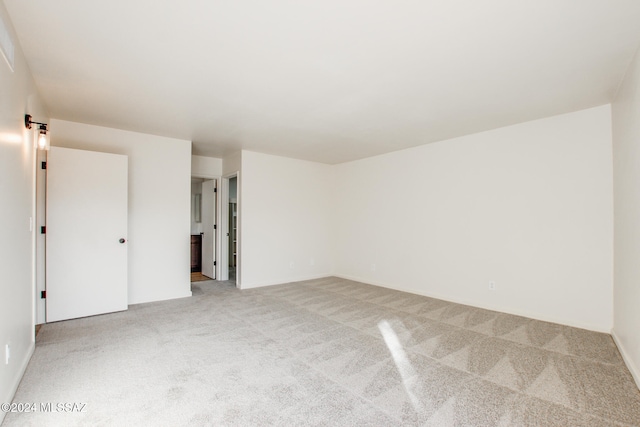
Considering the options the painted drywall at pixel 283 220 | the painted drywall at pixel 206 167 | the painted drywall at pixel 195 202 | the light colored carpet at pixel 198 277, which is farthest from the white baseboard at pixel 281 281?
the painted drywall at pixel 195 202

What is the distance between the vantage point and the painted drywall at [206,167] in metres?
5.99

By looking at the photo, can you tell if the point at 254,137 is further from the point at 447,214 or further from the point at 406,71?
the point at 447,214

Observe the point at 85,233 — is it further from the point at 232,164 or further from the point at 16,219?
the point at 232,164

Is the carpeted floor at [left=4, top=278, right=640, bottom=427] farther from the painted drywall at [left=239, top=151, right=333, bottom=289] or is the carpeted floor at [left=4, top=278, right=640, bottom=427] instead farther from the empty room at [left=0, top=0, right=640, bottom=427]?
the painted drywall at [left=239, top=151, right=333, bottom=289]

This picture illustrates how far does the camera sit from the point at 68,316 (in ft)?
12.3

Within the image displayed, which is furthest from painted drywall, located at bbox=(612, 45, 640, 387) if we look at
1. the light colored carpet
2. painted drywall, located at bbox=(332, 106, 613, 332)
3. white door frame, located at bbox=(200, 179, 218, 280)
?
the light colored carpet

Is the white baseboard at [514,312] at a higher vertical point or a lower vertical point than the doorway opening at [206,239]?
lower

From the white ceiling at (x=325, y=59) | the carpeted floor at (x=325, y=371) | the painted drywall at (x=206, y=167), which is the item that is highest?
the white ceiling at (x=325, y=59)

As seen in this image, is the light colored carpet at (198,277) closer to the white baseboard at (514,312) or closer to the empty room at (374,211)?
the empty room at (374,211)

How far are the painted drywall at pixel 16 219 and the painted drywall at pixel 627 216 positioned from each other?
177 inches

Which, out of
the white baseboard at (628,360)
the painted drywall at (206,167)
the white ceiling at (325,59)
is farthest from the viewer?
the painted drywall at (206,167)

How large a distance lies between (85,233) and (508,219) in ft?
18.5

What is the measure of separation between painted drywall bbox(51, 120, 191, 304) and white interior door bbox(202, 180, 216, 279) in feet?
4.22

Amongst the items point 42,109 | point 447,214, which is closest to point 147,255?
point 42,109
